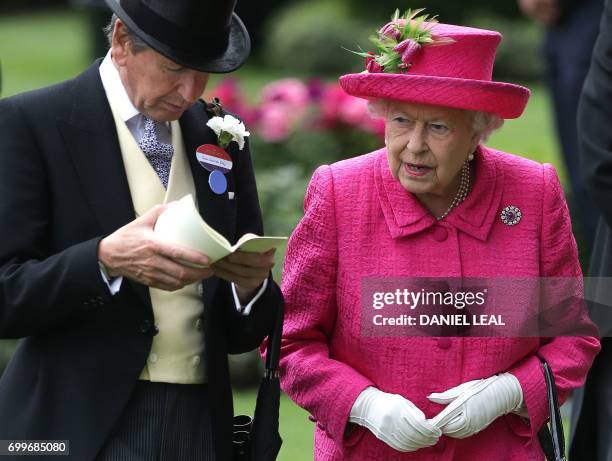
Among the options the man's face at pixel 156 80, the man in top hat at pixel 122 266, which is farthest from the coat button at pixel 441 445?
the man's face at pixel 156 80

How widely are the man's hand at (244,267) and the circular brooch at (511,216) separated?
30.2 inches

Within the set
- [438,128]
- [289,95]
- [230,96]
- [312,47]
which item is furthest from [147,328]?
[312,47]

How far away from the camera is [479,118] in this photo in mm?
3779

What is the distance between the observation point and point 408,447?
3.67 metres

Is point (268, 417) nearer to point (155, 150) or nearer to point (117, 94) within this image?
point (155, 150)

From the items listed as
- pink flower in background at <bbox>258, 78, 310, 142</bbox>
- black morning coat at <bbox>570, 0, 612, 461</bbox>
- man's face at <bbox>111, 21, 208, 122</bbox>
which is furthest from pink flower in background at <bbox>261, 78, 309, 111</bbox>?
man's face at <bbox>111, 21, 208, 122</bbox>

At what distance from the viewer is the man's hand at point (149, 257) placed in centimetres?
315

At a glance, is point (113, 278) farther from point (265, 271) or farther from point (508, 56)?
point (508, 56)

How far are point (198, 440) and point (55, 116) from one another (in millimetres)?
903

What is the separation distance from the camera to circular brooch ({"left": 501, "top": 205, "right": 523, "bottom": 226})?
151 inches

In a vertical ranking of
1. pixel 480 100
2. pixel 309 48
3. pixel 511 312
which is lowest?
pixel 309 48

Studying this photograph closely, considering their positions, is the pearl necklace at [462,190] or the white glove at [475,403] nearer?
the white glove at [475,403]

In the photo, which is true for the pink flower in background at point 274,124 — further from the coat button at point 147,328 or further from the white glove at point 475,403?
the coat button at point 147,328

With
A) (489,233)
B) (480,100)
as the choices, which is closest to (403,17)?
(480,100)
